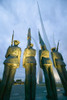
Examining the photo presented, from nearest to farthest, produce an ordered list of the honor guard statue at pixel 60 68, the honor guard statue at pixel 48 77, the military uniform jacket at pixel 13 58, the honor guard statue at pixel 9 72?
the honor guard statue at pixel 9 72
the honor guard statue at pixel 48 77
the military uniform jacket at pixel 13 58
the honor guard statue at pixel 60 68

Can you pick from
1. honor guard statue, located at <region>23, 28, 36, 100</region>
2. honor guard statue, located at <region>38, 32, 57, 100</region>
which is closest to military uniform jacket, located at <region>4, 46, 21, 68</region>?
honor guard statue, located at <region>23, 28, 36, 100</region>

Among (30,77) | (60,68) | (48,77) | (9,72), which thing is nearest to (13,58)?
(9,72)

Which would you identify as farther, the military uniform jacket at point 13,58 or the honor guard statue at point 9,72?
A: the military uniform jacket at point 13,58

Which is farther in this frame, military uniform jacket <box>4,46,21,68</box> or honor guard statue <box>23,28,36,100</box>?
military uniform jacket <box>4,46,21,68</box>

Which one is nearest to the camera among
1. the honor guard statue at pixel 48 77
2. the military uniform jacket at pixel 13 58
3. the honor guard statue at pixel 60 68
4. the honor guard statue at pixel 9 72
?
the honor guard statue at pixel 9 72

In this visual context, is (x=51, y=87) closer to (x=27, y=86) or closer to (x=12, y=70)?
(x=27, y=86)

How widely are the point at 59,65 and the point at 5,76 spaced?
13.7ft

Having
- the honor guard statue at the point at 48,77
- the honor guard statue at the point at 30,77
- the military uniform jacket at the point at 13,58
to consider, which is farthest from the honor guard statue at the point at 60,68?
the military uniform jacket at the point at 13,58

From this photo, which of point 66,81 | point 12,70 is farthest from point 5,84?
point 66,81

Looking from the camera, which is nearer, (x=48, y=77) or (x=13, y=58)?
(x=48, y=77)

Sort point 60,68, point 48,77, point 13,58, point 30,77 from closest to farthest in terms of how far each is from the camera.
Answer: point 30,77 < point 48,77 < point 13,58 < point 60,68

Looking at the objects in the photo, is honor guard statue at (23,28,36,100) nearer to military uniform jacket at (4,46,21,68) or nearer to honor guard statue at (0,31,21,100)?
military uniform jacket at (4,46,21,68)

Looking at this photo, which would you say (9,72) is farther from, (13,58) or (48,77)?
(48,77)

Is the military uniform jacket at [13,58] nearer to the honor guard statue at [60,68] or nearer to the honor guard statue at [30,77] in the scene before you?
the honor guard statue at [30,77]
